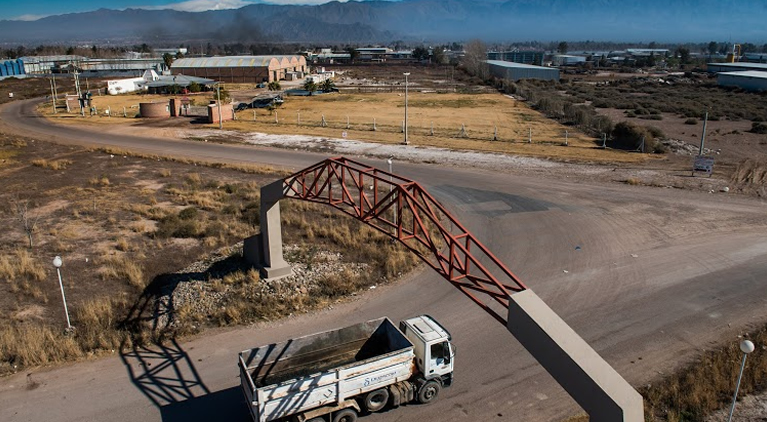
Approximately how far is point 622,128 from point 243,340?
1412 inches

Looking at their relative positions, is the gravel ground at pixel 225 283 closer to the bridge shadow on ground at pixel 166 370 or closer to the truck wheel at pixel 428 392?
the bridge shadow on ground at pixel 166 370

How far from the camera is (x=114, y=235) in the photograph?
22.9m

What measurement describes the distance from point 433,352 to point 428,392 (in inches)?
34.5

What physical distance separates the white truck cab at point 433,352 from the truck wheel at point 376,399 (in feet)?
3.26

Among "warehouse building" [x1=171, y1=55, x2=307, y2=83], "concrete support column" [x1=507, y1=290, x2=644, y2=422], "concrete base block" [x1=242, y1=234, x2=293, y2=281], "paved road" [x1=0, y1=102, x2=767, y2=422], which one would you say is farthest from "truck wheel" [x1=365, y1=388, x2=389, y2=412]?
"warehouse building" [x1=171, y1=55, x2=307, y2=83]

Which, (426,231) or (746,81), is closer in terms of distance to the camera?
(426,231)

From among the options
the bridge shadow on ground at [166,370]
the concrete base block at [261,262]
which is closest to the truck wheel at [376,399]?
the bridge shadow on ground at [166,370]

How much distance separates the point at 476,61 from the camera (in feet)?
407

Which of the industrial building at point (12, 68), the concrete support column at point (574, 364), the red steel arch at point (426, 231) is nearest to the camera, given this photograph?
the concrete support column at point (574, 364)

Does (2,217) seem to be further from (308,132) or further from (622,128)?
(622,128)

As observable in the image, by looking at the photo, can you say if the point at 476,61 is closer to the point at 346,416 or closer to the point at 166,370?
the point at 166,370

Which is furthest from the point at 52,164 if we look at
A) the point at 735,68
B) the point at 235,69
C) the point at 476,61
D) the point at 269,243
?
the point at 735,68

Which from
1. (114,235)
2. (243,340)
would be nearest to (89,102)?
(114,235)

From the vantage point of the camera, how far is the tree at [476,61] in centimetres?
10919
